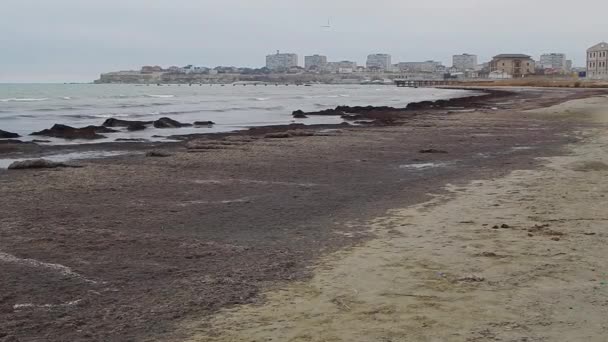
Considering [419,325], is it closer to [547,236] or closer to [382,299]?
[382,299]

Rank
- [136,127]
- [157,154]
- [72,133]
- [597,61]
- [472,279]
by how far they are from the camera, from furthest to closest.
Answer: [597,61] < [136,127] < [72,133] < [157,154] < [472,279]

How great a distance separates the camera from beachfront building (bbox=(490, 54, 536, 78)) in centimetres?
16325

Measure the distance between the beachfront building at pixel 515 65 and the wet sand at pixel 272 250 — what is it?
160167 mm

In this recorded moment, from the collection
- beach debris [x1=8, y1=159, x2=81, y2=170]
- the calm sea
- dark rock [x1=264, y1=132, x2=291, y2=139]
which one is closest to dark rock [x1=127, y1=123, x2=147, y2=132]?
the calm sea

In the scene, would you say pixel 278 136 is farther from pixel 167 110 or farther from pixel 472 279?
pixel 167 110

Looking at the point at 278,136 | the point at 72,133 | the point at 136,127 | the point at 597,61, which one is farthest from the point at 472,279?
the point at 597,61

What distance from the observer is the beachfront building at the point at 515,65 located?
163250 millimetres

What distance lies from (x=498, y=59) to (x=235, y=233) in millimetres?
174540

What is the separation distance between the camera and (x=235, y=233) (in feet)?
23.9

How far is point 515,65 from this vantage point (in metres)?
Result: 164

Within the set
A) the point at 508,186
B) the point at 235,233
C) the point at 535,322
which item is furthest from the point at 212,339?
the point at 508,186

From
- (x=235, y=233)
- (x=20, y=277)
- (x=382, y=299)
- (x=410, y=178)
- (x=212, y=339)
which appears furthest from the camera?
(x=410, y=178)

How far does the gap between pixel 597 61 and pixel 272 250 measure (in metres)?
146

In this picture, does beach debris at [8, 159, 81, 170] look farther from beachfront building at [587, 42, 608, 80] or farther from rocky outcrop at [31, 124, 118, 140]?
beachfront building at [587, 42, 608, 80]
